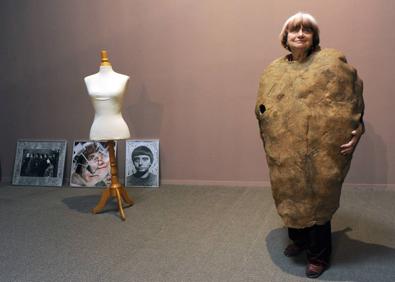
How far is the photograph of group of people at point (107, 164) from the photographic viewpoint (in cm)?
406

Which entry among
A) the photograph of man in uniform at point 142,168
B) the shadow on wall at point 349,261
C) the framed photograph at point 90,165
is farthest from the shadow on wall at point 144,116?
→ the shadow on wall at point 349,261

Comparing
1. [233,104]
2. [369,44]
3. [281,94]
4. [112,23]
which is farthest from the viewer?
[112,23]

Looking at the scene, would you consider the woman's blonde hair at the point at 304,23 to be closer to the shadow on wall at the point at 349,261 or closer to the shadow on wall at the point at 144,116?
the shadow on wall at the point at 349,261

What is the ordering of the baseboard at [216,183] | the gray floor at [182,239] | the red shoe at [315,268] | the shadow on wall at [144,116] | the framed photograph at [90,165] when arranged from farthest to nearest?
Answer: 1. the framed photograph at [90,165]
2. the shadow on wall at [144,116]
3. the baseboard at [216,183]
4. the gray floor at [182,239]
5. the red shoe at [315,268]

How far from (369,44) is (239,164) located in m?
1.56

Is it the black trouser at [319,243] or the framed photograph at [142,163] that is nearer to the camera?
the black trouser at [319,243]

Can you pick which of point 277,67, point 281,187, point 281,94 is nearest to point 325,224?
point 281,187

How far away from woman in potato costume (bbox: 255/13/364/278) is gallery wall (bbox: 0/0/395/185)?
61.7 inches

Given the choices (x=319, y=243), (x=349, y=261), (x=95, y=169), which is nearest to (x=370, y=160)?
(x=349, y=261)

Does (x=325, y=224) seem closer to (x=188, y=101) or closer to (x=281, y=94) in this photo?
(x=281, y=94)

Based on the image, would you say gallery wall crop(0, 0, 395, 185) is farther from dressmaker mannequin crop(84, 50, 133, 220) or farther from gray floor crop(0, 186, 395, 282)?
dressmaker mannequin crop(84, 50, 133, 220)

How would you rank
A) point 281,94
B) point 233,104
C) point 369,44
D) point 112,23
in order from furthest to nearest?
1. point 112,23
2. point 233,104
3. point 369,44
4. point 281,94

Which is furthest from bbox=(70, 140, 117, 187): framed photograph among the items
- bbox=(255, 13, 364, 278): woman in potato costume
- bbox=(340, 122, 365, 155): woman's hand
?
bbox=(340, 122, 365, 155): woman's hand

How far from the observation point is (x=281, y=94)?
2.06 m
